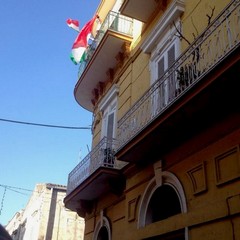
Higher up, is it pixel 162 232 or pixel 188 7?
pixel 188 7

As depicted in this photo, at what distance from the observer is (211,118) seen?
18.7 ft

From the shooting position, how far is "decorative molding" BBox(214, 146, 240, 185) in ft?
16.7

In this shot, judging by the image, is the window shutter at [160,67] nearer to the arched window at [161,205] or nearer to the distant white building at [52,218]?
the arched window at [161,205]

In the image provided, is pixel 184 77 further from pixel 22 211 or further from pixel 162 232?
pixel 22 211

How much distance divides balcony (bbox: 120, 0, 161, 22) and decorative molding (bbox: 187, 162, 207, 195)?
15.5 ft

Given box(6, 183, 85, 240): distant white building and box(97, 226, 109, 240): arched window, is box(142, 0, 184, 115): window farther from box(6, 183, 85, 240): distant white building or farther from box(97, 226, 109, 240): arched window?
box(6, 183, 85, 240): distant white building

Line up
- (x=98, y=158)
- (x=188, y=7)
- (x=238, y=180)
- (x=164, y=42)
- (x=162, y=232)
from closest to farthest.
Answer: (x=238, y=180), (x=162, y=232), (x=188, y=7), (x=164, y=42), (x=98, y=158)

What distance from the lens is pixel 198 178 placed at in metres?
5.84

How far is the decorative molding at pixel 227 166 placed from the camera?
5086mm

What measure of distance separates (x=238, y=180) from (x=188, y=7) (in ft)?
13.7

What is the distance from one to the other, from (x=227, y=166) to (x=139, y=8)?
5371 mm

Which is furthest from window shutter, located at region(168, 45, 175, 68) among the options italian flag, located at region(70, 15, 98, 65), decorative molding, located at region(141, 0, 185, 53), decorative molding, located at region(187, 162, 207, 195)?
italian flag, located at region(70, 15, 98, 65)

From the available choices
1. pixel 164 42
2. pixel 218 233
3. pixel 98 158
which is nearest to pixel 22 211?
pixel 98 158

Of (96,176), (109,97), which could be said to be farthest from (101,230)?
(109,97)
